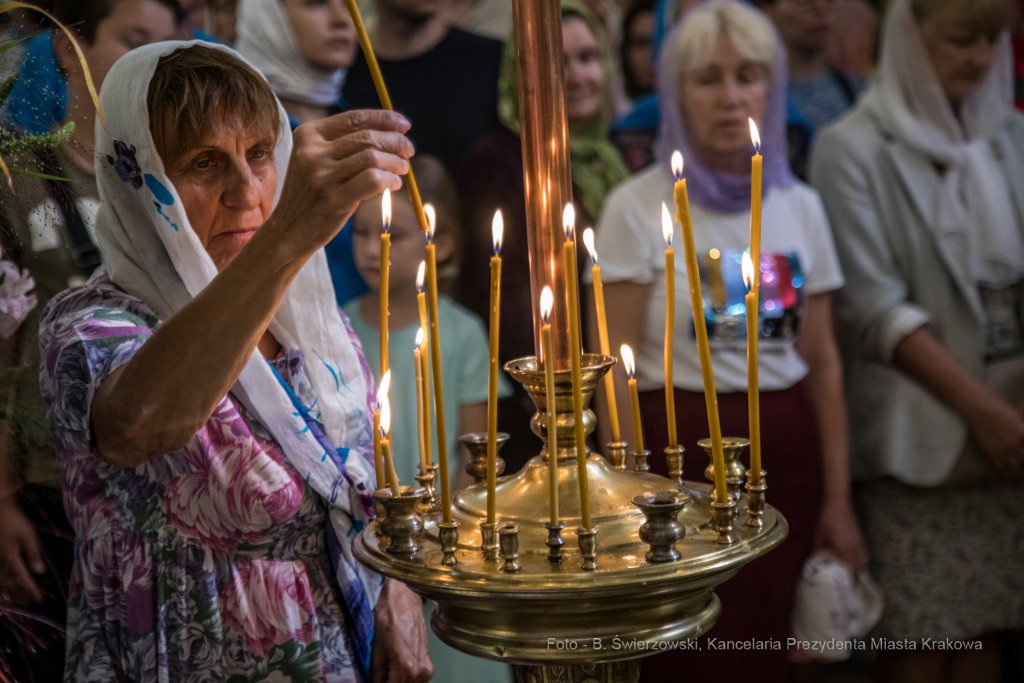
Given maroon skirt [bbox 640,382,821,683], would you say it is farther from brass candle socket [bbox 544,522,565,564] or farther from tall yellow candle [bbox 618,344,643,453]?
brass candle socket [bbox 544,522,565,564]

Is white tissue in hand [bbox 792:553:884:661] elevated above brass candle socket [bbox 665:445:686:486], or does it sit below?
below

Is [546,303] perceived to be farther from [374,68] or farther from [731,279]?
[731,279]

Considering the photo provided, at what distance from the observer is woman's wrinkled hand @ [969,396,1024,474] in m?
2.28

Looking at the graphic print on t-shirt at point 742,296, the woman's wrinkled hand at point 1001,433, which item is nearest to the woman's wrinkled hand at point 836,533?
the woman's wrinkled hand at point 1001,433

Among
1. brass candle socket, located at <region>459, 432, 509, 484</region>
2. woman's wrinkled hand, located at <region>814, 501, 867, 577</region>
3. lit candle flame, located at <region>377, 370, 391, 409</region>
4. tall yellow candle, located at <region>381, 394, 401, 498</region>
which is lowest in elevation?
woman's wrinkled hand, located at <region>814, 501, 867, 577</region>

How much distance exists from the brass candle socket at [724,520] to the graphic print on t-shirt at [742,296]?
1.55m

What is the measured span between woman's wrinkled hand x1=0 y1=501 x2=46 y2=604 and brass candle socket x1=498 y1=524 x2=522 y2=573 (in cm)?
64

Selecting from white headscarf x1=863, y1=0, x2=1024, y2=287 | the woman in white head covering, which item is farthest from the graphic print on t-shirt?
the woman in white head covering

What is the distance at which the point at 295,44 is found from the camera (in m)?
1.81

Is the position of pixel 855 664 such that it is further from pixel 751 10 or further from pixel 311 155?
pixel 311 155

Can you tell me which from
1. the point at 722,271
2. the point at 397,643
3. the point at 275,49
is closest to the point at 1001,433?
the point at 722,271

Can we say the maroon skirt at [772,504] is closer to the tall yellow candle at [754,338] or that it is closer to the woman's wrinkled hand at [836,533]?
the woman's wrinkled hand at [836,533]

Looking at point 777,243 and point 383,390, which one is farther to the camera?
point 777,243

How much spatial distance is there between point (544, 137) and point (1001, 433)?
2187mm
